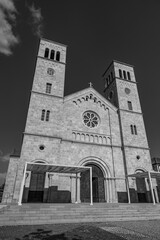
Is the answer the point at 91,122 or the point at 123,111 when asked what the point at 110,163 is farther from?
the point at 123,111

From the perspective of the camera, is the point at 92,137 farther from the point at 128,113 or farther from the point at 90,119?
the point at 128,113

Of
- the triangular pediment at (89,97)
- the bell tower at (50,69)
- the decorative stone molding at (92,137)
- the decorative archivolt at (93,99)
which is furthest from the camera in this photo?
the decorative archivolt at (93,99)

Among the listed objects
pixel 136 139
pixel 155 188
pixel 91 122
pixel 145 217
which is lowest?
pixel 145 217

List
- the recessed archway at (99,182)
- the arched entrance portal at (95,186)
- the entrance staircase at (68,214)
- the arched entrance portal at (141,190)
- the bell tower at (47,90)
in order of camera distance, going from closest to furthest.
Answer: the entrance staircase at (68,214) → the arched entrance portal at (95,186) → the recessed archway at (99,182) → the bell tower at (47,90) → the arched entrance portal at (141,190)

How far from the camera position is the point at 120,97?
2367cm

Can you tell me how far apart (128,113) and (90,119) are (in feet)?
20.4

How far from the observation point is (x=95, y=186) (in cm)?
1769

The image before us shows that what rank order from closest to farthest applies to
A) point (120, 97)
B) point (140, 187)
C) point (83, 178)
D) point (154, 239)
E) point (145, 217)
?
point (154, 239), point (145, 217), point (83, 178), point (140, 187), point (120, 97)

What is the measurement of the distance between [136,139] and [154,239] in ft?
53.0

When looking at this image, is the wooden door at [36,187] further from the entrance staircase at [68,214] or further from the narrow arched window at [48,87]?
the narrow arched window at [48,87]

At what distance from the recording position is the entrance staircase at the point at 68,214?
27.6ft

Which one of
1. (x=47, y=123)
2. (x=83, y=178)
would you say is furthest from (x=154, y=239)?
(x=47, y=123)

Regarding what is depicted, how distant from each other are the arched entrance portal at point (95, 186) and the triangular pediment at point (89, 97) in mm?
8684

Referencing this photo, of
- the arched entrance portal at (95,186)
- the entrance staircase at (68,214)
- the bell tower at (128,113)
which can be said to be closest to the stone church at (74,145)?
the arched entrance portal at (95,186)
